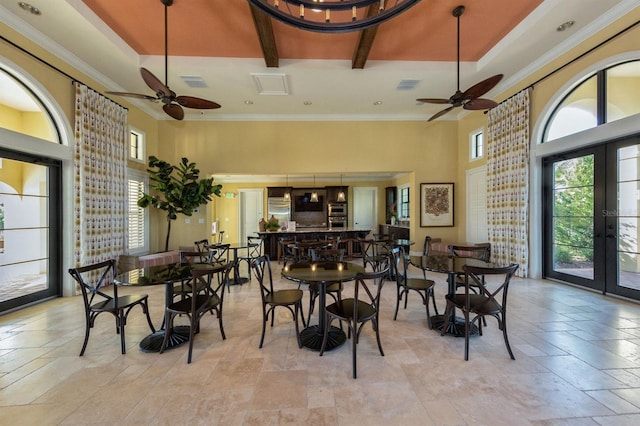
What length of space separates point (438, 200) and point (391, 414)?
5.77 meters

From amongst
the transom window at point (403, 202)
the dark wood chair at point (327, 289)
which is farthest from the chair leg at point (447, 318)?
the transom window at point (403, 202)

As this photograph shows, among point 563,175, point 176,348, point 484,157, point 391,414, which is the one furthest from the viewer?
point 484,157

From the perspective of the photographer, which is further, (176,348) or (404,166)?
(404,166)

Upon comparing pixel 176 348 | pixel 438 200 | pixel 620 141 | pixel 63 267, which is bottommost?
pixel 176 348

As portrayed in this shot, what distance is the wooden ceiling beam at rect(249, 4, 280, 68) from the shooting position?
10.5 feet

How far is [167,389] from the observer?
198cm

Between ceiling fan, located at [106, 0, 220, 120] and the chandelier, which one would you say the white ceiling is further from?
the chandelier

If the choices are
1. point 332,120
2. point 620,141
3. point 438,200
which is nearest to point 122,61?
point 332,120

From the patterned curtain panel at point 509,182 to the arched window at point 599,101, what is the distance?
0.47m

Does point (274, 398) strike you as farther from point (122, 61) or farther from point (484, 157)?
point (484, 157)

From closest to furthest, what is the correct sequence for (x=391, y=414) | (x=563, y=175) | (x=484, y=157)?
(x=391, y=414)
(x=563, y=175)
(x=484, y=157)

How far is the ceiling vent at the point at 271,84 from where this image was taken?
4598mm

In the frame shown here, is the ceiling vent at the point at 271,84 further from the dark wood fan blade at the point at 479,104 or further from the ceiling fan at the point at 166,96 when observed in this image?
the dark wood fan blade at the point at 479,104

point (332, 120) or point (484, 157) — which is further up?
point (332, 120)
